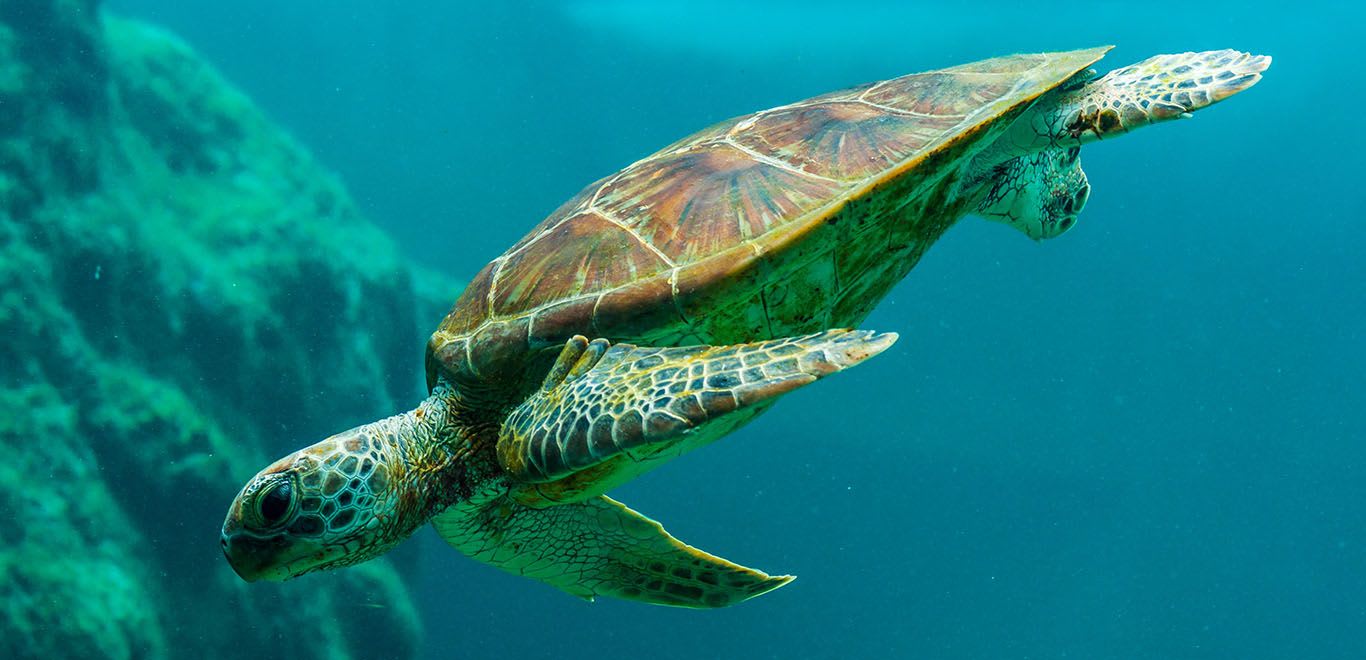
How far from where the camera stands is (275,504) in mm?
2631


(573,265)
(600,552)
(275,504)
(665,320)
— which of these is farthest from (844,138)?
(275,504)

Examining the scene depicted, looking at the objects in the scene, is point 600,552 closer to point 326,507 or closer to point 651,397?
point 326,507

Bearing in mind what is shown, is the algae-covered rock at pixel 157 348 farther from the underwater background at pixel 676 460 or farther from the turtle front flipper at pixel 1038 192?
the turtle front flipper at pixel 1038 192

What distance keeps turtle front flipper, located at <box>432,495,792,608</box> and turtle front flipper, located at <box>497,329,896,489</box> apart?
0.88m

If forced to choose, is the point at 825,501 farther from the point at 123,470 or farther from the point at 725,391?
the point at 725,391

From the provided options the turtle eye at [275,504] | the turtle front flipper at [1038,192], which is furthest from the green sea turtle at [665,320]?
the turtle front flipper at [1038,192]

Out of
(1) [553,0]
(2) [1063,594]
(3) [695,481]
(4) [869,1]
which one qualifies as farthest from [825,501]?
(1) [553,0]

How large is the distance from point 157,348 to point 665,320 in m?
10.0

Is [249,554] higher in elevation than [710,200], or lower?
lower

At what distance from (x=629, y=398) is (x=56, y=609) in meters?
8.11

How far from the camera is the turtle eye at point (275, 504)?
2.62 metres

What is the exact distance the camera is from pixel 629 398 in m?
2.30

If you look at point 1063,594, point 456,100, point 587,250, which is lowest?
point 1063,594

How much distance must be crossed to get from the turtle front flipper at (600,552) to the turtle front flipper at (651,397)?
2.89 ft
